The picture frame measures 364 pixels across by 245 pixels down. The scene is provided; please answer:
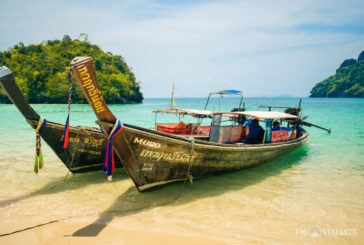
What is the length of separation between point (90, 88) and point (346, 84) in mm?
129345

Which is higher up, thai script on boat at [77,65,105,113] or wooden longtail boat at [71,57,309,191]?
thai script on boat at [77,65,105,113]

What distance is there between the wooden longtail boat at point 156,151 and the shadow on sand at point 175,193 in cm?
31

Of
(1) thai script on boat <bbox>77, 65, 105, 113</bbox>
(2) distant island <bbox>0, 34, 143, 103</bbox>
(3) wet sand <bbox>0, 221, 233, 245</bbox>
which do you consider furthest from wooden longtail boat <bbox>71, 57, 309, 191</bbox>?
(2) distant island <bbox>0, 34, 143, 103</bbox>

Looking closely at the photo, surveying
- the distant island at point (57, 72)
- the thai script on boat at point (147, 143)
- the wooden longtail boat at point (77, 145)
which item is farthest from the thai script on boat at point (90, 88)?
the distant island at point (57, 72)

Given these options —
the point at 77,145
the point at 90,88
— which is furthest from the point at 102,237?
the point at 77,145

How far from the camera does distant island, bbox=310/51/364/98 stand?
97406 millimetres

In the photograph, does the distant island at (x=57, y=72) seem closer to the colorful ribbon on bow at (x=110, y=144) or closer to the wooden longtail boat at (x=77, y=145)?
the wooden longtail boat at (x=77, y=145)

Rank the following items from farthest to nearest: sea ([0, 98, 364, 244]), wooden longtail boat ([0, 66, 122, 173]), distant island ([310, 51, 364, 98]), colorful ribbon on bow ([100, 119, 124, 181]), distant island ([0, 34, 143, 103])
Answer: distant island ([310, 51, 364, 98])
distant island ([0, 34, 143, 103])
wooden longtail boat ([0, 66, 122, 173])
colorful ribbon on bow ([100, 119, 124, 181])
sea ([0, 98, 364, 244])

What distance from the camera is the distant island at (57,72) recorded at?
50.4 metres

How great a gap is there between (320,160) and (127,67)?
6474cm

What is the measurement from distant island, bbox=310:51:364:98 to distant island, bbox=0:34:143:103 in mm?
97917

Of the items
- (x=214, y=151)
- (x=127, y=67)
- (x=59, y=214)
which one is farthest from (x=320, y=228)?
(x=127, y=67)

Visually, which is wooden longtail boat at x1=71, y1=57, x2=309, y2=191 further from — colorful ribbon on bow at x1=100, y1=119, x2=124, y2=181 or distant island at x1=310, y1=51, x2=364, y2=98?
distant island at x1=310, y1=51, x2=364, y2=98

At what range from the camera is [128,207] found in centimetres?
483
